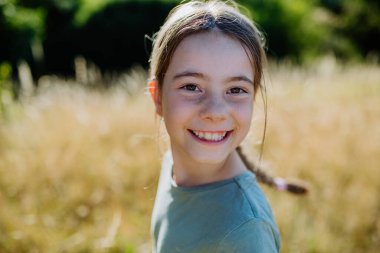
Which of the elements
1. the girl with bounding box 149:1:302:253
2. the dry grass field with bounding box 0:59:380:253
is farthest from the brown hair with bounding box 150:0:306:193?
the dry grass field with bounding box 0:59:380:253

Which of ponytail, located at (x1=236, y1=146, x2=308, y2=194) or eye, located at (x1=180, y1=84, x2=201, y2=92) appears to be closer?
eye, located at (x1=180, y1=84, x2=201, y2=92)

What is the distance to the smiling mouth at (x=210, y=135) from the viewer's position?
5.33 ft

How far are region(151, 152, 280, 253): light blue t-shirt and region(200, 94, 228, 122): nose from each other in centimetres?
23

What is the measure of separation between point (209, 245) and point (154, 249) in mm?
503

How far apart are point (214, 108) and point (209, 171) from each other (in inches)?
10.7

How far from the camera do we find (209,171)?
1.73 meters

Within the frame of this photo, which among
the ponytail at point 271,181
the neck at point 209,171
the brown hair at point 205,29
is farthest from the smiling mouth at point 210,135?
the ponytail at point 271,181

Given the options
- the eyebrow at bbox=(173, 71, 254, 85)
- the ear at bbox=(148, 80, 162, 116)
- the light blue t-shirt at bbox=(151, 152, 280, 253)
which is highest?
the eyebrow at bbox=(173, 71, 254, 85)

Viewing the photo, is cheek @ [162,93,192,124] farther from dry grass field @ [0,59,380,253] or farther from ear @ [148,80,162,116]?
dry grass field @ [0,59,380,253]

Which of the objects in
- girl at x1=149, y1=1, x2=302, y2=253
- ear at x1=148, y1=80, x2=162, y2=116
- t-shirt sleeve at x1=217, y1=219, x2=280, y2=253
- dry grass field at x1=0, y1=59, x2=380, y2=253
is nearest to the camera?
t-shirt sleeve at x1=217, y1=219, x2=280, y2=253

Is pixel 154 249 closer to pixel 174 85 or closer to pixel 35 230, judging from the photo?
pixel 174 85

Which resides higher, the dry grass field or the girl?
the girl

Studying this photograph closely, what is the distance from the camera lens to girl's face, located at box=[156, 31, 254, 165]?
61.9 inches

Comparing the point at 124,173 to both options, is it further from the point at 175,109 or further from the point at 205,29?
the point at 205,29
